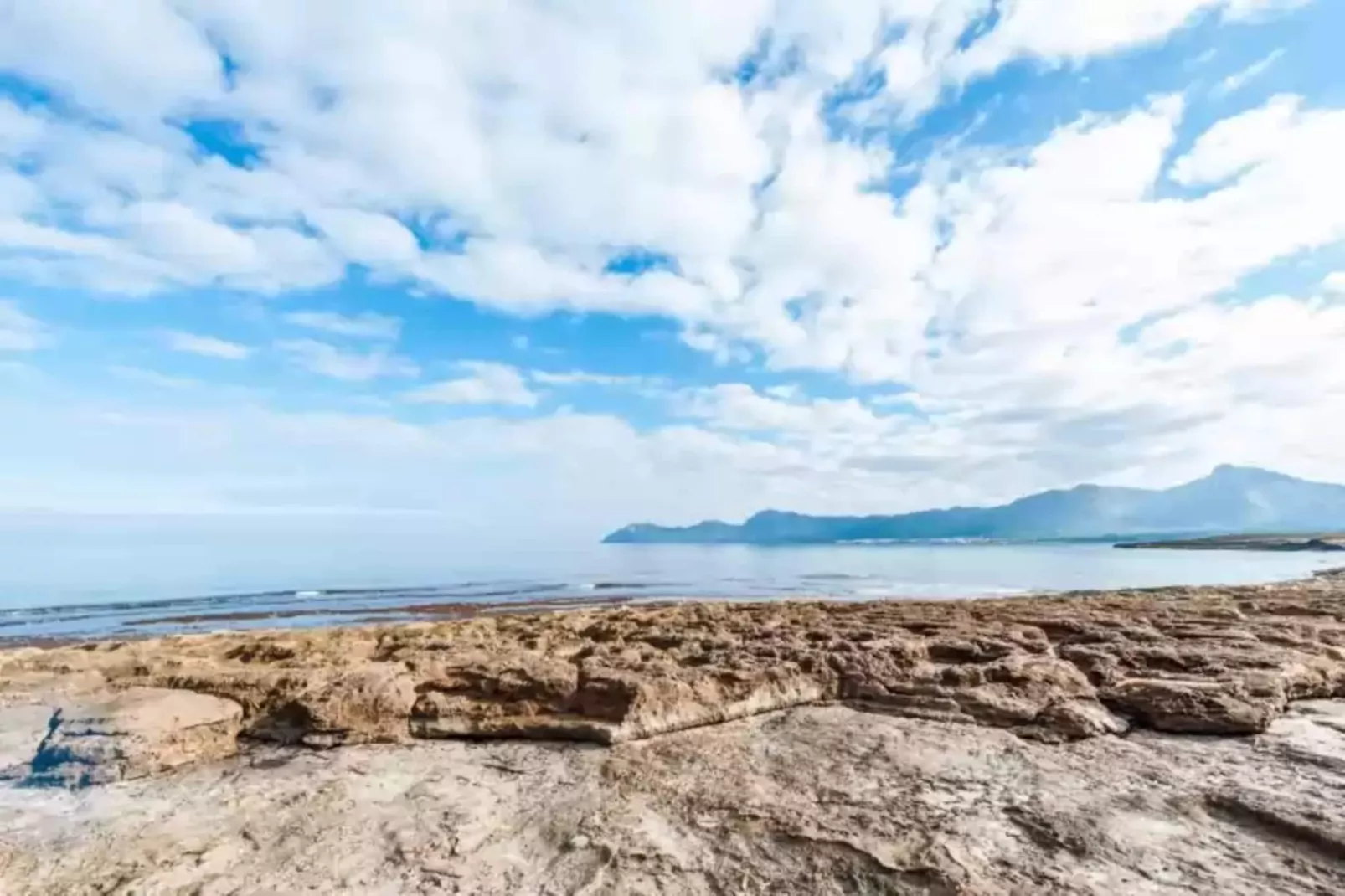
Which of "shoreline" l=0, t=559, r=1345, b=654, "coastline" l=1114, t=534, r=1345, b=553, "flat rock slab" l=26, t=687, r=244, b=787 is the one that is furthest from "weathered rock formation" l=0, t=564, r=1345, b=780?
"coastline" l=1114, t=534, r=1345, b=553

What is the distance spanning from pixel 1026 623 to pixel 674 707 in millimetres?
5298

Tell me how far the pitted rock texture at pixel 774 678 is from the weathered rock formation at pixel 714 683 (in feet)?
0.06

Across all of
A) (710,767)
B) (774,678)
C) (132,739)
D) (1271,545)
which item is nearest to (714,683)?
(774,678)

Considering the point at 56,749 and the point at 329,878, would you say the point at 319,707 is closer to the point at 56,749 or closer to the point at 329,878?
the point at 56,749

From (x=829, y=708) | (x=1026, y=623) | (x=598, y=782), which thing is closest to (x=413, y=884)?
(x=598, y=782)

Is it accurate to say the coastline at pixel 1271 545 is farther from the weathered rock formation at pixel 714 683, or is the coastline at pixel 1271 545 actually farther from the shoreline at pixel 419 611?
the weathered rock formation at pixel 714 683

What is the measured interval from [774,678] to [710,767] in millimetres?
1647

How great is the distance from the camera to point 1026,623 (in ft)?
29.3

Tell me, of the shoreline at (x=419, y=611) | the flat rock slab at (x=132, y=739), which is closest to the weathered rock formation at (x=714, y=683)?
the flat rock slab at (x=132, y=739)

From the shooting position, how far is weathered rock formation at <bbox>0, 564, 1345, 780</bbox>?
221 inches

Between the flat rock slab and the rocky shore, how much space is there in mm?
21

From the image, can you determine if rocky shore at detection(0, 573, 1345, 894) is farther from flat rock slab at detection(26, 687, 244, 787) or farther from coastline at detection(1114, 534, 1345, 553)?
coastline at detection(1114, 534, 1345, 553)

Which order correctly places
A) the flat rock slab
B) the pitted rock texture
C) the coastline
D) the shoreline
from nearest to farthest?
the flat rock slab, the pitted rock texture, the shoreline, the coastline

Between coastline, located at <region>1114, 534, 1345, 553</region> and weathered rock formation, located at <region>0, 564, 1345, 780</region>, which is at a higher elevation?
coastline, located at <region>1114, 534, 1345, 553</region>
